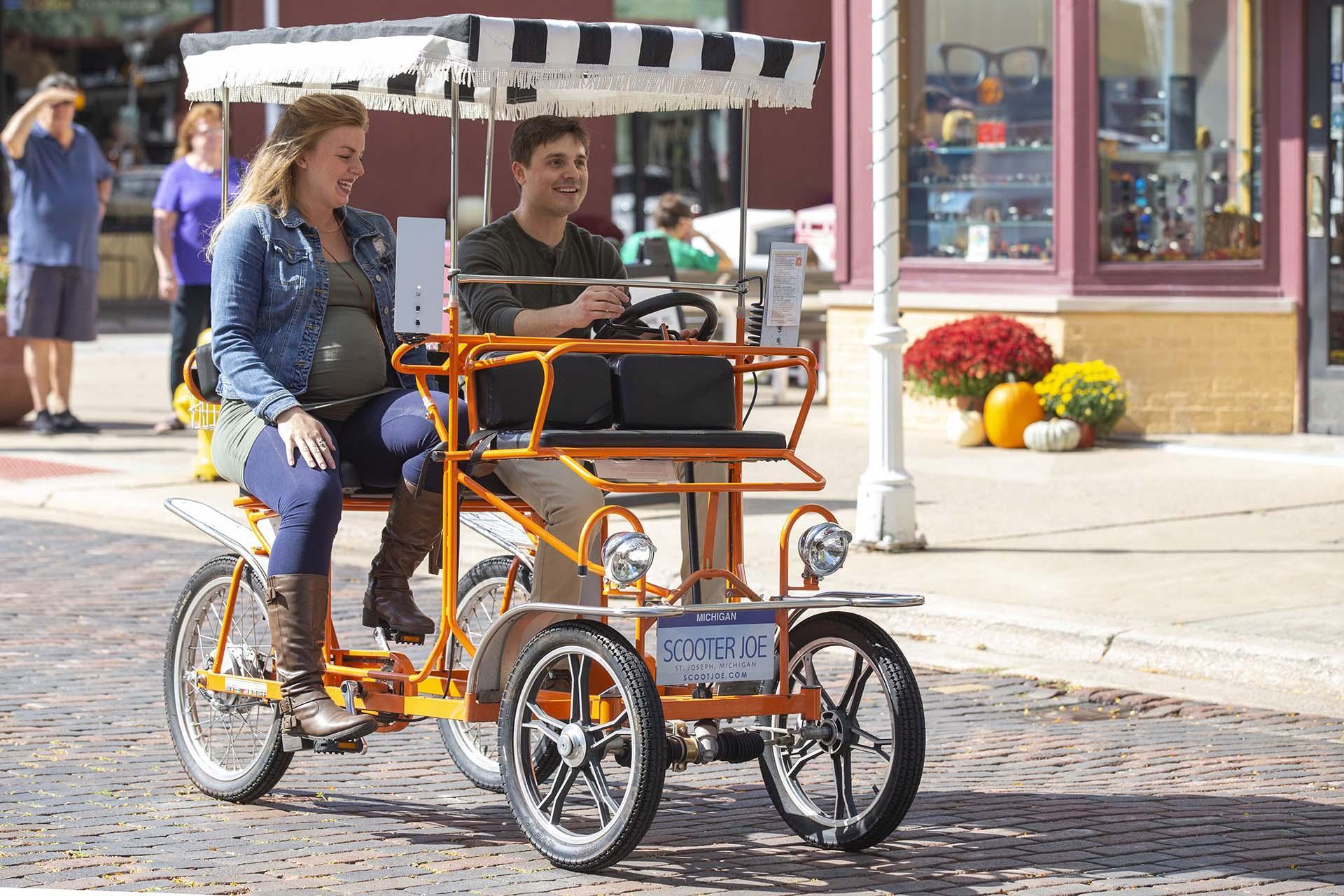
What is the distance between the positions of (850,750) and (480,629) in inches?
50.6

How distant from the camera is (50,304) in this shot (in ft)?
44.9

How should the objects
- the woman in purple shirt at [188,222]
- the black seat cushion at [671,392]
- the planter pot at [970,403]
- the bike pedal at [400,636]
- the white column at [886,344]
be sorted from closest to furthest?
the black seat cushion at [671,392] < the bike pedal at [400,636] < the white column at [886,344] < the woman in purple shirt at [188,222] < the planter pot at [970,403]

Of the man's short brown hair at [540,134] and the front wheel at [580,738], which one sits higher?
the man's short brown hair at [540,134]

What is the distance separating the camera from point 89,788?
5750 mm

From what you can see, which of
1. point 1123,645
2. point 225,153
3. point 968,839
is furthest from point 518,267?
point 1123,645

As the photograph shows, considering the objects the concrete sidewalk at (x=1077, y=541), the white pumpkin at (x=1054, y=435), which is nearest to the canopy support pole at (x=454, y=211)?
the concrete sidewalk at (x=1077, y=541)

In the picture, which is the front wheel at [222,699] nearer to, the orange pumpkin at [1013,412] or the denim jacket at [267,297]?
the denim jacket at [267,297]

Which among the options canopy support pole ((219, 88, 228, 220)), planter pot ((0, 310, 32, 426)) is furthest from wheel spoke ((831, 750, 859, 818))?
planter pot ((0, 310, 32, 426))

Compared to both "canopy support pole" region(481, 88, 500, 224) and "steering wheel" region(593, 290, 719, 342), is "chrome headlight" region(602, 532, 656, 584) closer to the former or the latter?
"steering wheel" region(593, 290, 719, 342)

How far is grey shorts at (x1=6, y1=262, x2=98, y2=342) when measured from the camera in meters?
13.7

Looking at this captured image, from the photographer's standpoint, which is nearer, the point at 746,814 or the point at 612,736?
the point at 612,736

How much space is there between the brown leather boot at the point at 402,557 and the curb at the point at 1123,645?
108 inches

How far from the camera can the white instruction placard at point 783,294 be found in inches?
213

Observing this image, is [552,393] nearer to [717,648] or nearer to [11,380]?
[717,648]
